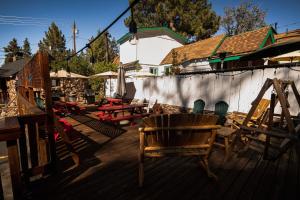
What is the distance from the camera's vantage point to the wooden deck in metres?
2.65

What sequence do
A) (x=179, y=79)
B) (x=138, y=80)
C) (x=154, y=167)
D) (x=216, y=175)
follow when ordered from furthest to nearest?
(x=138, y=80)
(x=179, y=79)
(x=154, y=167)
(x=216, y=175)

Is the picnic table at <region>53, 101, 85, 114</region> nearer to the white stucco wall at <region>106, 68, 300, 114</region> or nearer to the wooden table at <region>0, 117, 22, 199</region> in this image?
the white stucco wall at <region>106, 68, 300, 114</region>

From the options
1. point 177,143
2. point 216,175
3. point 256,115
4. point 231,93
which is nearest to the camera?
point 177,143

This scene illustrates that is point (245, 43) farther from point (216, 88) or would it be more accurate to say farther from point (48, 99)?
point (48, 99)

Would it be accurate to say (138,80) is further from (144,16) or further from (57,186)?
(144,16)

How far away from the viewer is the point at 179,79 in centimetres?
873

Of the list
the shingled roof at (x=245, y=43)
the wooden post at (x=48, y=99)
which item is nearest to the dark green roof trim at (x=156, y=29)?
the shingled roof at (x=245, y=43)

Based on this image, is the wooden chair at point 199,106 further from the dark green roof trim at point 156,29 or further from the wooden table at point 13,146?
the dark green roof trim at point 156,29

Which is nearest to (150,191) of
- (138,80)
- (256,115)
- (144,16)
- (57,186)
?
(57,186)

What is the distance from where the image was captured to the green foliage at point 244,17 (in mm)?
31141

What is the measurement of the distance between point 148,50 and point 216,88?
11.3 metres

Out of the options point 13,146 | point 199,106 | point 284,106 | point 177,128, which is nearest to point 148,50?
point 199,106

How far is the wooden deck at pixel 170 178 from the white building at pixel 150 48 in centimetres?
1327

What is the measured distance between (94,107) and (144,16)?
23506 millimetres
